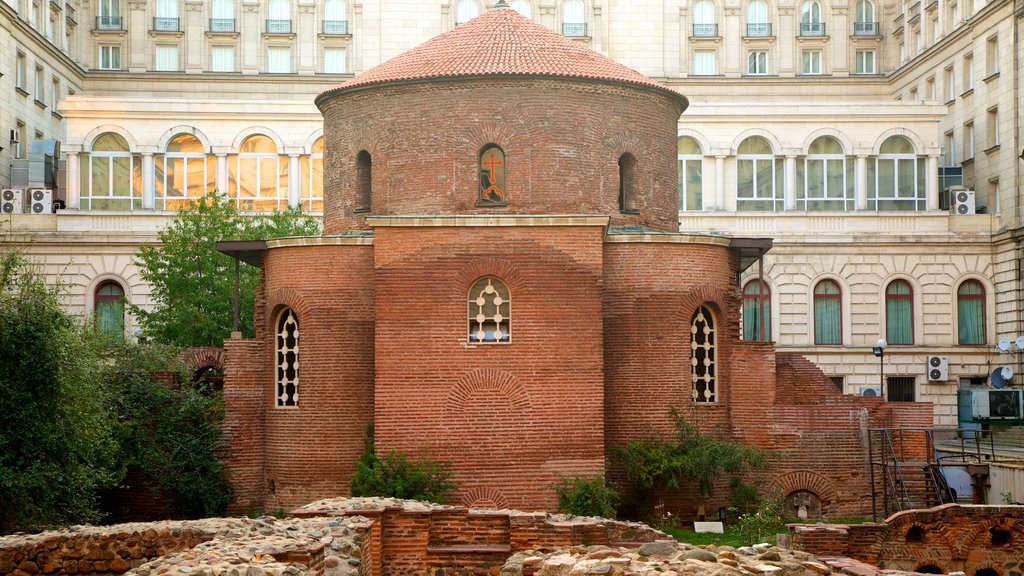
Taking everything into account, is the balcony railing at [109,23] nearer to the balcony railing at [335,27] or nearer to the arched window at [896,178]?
the balcony railing at [335,27]

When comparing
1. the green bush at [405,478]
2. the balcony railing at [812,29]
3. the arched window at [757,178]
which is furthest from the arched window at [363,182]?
the balcony railing at [812,29]

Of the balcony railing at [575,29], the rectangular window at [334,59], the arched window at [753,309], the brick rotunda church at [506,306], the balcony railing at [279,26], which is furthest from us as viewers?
the balcony railing at [279,26]

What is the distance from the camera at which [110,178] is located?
5131 cm

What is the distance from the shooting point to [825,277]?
50.6 metres

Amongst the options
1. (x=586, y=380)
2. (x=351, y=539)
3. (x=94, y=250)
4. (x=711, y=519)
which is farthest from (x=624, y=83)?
(x=94, y=250)

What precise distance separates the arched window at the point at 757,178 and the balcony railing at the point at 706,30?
1128cm

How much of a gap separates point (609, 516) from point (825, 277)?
28007 mm

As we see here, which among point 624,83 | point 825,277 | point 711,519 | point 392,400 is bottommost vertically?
point 711,519

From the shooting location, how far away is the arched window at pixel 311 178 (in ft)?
171

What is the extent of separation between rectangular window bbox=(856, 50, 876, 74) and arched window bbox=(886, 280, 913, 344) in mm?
15625

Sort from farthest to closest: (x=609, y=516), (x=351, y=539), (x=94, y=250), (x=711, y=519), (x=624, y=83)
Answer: (x=94, y=250)
(x=624, y=83)
(x=711, y=519)
(x=609, y=516)
(x=351, y=539)

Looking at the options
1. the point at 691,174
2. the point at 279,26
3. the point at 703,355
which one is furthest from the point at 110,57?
the point at 703,355

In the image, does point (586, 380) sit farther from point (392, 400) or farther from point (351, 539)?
point (351, 539)

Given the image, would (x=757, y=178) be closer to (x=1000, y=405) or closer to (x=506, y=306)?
(x=1000, y=405)
